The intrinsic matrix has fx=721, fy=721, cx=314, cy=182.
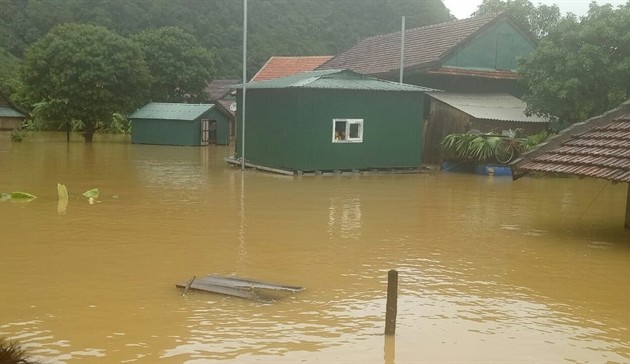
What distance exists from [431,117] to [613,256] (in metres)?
16.3

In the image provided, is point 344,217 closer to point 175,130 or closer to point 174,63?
point 175,130

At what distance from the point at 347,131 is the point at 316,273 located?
14178mm

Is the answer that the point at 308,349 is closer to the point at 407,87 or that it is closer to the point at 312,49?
the point at 407,87

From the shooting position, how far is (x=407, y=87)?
80.2 ft

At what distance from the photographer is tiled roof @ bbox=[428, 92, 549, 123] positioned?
26438mm

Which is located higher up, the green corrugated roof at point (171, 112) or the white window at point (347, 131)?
the green corrugated roof at point (171, 112)

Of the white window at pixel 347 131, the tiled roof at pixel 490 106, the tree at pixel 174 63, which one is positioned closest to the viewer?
the white window at pixel 347 131

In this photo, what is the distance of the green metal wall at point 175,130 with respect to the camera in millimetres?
41719

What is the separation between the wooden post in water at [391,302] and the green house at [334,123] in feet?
51.2

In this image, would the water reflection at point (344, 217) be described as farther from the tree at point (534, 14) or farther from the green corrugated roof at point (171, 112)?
the tree at point (534, 14)


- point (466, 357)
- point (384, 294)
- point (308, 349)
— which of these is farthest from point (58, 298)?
point (466, 357)

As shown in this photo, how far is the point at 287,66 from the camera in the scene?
159 ft

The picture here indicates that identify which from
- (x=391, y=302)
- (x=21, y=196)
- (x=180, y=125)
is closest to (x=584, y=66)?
(x=21, y=196)

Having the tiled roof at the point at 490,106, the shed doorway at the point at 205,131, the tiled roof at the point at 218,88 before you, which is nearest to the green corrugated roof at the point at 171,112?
the shed doorway at the point at 205,131
